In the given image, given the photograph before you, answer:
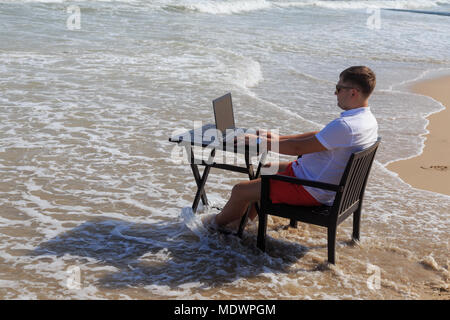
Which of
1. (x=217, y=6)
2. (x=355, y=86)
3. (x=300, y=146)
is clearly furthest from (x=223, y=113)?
(x=217, y=6)

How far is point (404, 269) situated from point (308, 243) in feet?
2.50

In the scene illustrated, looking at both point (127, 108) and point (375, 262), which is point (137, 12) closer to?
point (127, 108)

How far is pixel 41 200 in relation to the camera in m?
5.48

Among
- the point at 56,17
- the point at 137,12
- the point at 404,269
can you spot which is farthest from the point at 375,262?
the point at 137,12

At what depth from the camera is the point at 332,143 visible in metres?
4.07

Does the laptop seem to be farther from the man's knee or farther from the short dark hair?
the short dark hair

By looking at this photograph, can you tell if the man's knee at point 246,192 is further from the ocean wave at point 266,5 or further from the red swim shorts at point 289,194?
the ocean wave at point 266,5

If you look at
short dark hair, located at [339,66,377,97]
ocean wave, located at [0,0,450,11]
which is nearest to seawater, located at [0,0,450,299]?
short dark hair, located at [339,66,377,97]

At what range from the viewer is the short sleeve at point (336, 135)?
4.05 m

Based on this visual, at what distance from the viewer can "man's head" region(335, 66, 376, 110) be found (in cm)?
407

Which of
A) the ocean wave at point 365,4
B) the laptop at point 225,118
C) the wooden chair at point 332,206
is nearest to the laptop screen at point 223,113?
the laptop at point 225,118

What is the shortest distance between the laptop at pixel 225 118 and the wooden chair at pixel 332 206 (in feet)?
1.64

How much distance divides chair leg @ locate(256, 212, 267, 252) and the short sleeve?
69cm

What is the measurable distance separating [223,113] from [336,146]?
0.95 meters
